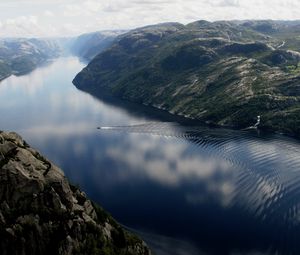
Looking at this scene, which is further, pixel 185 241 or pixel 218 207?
pixel 218 207

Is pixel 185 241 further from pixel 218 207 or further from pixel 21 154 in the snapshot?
pixel 21 154

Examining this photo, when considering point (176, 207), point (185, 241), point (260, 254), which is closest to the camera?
point (260, 254)

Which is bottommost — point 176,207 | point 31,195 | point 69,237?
point 176,207

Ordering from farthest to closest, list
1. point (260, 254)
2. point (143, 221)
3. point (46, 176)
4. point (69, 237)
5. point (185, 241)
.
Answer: point (143, 221) < point (185, 241) < point (260, 254) < point (46, 176) < point (69, 237)

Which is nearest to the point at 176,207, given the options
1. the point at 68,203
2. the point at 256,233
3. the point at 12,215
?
the point at 256,233

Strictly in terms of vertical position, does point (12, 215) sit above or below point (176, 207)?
above

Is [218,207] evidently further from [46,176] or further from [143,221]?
[46,176]

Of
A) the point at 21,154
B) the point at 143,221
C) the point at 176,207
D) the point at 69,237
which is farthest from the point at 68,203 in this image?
→ the point at 176,207
